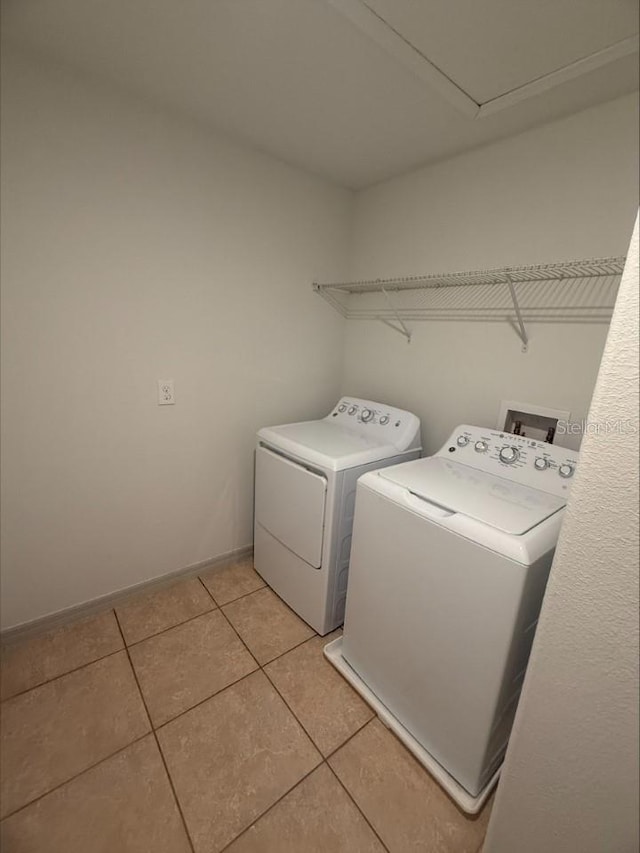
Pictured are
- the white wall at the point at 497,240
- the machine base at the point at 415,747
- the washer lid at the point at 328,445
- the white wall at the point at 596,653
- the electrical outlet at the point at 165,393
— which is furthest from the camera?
the electrical outlet at the point at 165,393

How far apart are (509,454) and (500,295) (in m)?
0.73

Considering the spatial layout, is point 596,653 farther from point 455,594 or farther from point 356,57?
point 356,57

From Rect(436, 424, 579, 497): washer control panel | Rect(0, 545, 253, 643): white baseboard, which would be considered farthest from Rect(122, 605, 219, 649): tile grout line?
Rect(436, 424, 579, 497): washer control panel

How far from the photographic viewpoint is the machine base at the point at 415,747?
110cm

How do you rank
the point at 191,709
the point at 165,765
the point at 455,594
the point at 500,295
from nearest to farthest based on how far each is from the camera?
the point at 455,594, the point at 165,765, the point at 191,709, the point at 500,295

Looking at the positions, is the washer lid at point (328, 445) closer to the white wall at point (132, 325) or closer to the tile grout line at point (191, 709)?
the white wall at point (132, 325)

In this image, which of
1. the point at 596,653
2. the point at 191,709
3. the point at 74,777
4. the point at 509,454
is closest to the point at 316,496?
the point at 509,454

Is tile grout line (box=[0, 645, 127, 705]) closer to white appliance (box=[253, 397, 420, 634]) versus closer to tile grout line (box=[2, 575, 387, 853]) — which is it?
tile grout line (box=[2, 575, 387, 853])

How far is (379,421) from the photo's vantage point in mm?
1928

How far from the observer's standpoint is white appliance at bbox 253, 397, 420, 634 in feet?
5.08

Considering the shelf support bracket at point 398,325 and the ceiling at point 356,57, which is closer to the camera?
the ceiling at point 356,57

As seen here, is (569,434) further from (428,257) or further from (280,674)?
(280,674)

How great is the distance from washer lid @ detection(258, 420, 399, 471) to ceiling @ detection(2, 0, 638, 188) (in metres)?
1.39

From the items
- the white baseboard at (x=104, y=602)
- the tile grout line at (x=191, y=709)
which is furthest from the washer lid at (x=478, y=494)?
the white baseboard at (x=104, y=602)
